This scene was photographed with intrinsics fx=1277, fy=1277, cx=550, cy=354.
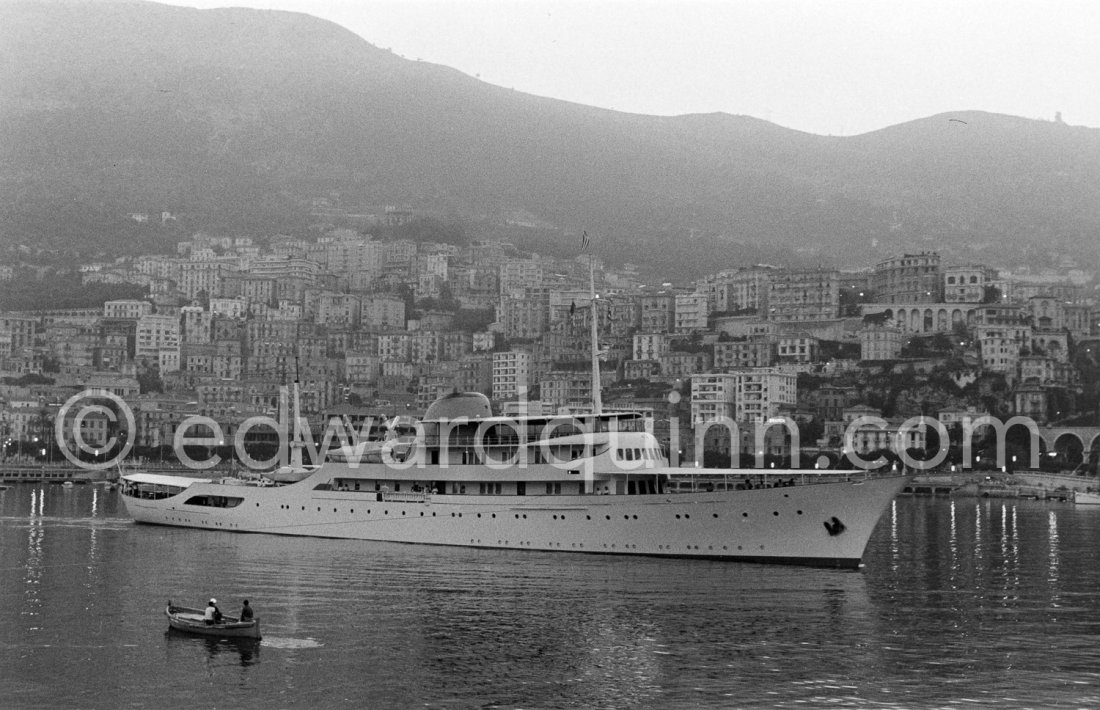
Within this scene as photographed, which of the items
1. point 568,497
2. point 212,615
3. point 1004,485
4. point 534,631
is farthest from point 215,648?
point 1004,485

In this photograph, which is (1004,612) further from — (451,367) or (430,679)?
(451,367)

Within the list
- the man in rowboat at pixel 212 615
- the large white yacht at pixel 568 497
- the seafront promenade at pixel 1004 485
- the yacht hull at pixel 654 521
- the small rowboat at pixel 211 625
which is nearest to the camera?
the small rowboat at pixel 211 625

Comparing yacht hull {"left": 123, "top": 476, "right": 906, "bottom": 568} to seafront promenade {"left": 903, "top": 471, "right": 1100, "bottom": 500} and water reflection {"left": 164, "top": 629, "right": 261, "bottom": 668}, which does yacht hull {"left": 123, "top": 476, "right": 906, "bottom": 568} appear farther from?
seafront promenade {"left": 903, "top": 471, "right": 1100, "bottom": 500}

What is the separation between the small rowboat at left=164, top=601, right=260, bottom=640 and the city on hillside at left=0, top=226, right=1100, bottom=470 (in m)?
69.9

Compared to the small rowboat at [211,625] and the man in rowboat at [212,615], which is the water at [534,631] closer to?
the small rowboat at [211,625]

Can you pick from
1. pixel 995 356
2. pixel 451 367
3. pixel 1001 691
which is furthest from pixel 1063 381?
pixel 1001 691

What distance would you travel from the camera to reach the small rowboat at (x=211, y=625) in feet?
84.6

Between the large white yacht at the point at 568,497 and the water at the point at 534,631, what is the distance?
975mm

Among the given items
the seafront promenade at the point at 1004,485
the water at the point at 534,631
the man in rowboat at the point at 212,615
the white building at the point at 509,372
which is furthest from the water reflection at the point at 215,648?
the white building at the point at 509,372

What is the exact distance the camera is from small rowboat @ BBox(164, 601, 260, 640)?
2580 cm

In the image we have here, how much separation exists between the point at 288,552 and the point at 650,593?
45.8ft

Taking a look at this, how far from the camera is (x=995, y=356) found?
4769 inches

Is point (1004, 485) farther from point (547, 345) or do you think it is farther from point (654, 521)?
point (547, 345)

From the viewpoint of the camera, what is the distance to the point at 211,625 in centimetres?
2609
